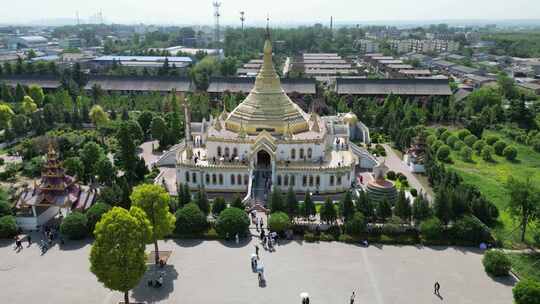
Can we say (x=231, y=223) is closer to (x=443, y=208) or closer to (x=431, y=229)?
(x=431, y=229)

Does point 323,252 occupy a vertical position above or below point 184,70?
below

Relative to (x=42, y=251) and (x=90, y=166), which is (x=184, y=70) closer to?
(x=90, y=166)

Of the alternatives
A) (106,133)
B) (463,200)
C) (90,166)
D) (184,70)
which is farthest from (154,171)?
(184,70)

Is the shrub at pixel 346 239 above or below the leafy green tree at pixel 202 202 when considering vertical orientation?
below

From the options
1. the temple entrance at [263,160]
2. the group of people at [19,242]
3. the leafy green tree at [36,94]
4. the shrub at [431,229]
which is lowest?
the group of people at [19,242]

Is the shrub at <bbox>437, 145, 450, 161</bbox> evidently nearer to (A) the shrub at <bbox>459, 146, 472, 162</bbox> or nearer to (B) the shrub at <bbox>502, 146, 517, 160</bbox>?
(A) the shrub at <bbox>459, 146, 472, 162</bbox>

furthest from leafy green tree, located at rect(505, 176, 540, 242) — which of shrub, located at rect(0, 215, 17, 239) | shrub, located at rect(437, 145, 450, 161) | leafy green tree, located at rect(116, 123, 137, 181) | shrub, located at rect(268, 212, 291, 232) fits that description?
shrub, located at rect(0, 215, 17, 239)

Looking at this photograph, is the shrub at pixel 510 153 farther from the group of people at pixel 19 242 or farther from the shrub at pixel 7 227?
the shrub at pixel 7 227

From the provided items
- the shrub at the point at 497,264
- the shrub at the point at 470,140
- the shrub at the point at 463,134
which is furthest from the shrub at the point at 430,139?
the shrub at the point at 497,264
